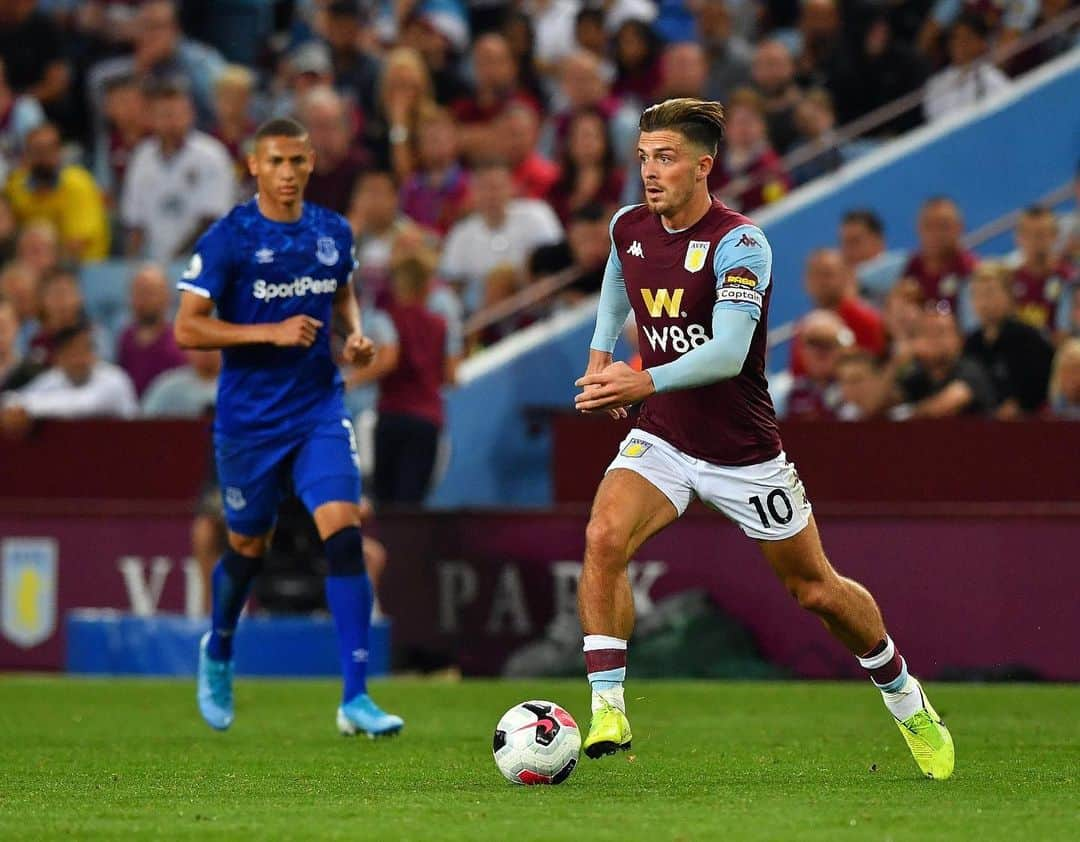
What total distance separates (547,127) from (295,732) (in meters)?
9.70

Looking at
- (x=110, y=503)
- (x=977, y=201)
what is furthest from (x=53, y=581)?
(x=977, y=201)

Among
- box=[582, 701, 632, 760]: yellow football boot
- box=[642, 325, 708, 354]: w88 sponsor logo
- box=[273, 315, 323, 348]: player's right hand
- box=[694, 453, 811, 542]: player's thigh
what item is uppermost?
box=[642, 325, 708, 354]: w88 sponsor logo

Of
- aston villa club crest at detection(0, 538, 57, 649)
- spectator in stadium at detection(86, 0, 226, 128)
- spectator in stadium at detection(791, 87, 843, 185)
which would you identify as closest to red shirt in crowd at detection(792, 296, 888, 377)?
spectator in stadium at detection(791, 87, 843, 185)

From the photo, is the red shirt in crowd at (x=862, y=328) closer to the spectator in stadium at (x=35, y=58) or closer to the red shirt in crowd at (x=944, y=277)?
the red shirt in crowd at (x=944, y=277)

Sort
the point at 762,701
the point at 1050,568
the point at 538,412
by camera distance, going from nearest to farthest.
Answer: the point at 762,701
the point at 1050,568
the point at 538,412

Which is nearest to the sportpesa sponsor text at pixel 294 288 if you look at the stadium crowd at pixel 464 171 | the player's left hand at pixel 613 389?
the player's left hand at pixel 613 389

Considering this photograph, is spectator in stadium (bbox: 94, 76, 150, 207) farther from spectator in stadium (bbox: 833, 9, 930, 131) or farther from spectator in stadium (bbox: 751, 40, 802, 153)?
spectator in stadium (bbox: 833, 9, 930, 131)

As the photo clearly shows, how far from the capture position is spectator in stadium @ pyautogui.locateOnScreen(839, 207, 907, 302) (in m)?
15.1

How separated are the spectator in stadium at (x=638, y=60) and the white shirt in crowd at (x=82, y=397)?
4958mm

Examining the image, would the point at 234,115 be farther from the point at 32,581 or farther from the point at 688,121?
the point at 688,121

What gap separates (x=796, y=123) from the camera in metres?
17.0

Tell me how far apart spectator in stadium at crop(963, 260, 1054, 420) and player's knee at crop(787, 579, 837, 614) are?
6.05m

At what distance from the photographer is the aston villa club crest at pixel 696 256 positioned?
24.4 feet

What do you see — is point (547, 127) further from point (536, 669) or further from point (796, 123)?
point (536, 669)
